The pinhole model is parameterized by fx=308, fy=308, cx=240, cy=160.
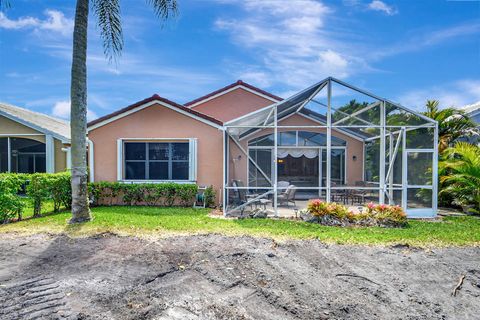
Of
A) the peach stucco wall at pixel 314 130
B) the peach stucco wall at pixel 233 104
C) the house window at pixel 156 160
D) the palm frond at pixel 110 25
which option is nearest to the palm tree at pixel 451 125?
the peach stucco wall at pixel 314 130

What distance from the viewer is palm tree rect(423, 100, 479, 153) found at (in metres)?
Answer: 13.1

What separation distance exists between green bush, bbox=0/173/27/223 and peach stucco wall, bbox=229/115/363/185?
288 inches

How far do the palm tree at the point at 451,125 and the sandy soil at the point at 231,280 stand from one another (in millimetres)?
8261

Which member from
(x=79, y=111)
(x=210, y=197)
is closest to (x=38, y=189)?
(x=79, y=111)

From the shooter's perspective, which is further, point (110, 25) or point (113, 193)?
point (113, 193)

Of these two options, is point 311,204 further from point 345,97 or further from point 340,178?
point 340,178

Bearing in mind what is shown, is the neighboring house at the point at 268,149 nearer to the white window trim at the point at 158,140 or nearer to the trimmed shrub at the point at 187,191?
the white window trim at the point at 158,140

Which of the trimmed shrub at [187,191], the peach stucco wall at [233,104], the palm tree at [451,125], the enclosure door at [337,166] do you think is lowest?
the trimmed shrub at [187,191]

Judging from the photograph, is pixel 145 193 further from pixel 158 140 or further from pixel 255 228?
pixel 255 228

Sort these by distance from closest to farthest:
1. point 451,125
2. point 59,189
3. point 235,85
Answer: point 59,189 < point 451,125 < point 235,85

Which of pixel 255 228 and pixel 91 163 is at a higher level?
pixel 91 163

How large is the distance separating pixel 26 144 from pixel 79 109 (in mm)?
10272

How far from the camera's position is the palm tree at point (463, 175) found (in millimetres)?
11070

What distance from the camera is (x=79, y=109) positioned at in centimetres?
898
